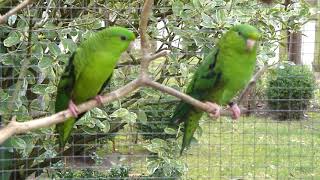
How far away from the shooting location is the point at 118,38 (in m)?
1.81

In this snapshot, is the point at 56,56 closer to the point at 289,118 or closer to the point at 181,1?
the point at 181,1

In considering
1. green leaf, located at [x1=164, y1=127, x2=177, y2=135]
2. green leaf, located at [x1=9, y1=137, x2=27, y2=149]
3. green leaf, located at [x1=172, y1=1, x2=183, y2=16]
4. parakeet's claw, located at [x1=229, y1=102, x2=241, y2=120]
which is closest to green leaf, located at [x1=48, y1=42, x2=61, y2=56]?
green leaf, located at [x1=9, y1=137, x2=27, y2=149]

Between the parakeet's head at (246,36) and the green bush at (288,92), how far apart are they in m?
1.17

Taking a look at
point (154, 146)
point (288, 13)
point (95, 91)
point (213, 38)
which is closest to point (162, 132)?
point (154, 146)

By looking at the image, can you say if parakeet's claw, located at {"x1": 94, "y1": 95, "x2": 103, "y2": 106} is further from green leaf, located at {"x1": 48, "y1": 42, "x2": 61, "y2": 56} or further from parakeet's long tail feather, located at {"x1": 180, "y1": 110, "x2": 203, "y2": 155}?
green leaf, located at {"x1": 48, "y1": 42, "x2": 61, "y2": 56}

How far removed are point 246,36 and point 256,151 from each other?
191 cm

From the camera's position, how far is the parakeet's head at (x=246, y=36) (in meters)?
1.84

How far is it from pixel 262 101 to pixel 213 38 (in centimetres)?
115

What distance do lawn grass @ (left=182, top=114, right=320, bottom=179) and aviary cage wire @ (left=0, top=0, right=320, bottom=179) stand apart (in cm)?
3

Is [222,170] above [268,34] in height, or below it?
below

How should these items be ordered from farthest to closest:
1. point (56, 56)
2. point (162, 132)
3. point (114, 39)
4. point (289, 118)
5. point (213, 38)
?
point (289, 118) < point (162, 132) < point (213, 38) < point (56, 56) < point (114, 39)

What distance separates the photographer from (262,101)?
3.75m

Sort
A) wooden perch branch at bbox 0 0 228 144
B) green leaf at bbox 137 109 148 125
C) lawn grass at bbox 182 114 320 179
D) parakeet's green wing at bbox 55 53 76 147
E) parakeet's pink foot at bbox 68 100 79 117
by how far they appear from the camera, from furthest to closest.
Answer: lawn grass at bbox 182 114 320 179 < green leaf at bbox 137 109 148 125 < parakeet's green wing at bbox 55 53 76 147 < parakeet's pink foot at bbox 68 100 79 117 < wooden perch branch at bbox 0 0 228 144

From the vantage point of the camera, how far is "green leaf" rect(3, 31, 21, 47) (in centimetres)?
250
